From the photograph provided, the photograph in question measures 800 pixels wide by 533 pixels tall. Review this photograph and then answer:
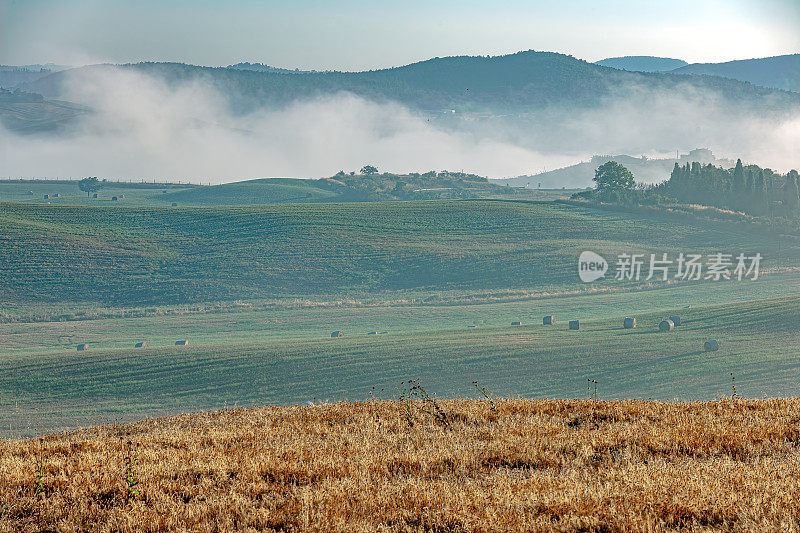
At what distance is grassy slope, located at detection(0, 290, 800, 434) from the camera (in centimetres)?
5088

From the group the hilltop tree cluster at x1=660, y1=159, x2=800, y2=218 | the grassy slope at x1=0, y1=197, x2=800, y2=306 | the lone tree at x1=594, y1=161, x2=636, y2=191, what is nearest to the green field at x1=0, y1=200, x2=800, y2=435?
the grassy slope at x1=0, y1=197, x2=800, y2=306

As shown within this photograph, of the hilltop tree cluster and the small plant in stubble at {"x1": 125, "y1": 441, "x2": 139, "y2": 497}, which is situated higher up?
the hilltop tree cluster

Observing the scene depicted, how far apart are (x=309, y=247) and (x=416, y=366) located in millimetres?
76206

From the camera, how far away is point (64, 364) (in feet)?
201

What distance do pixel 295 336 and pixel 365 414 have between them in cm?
6874

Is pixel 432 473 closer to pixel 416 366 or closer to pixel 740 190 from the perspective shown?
pixel 416 366

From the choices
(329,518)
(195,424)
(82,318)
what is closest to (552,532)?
(329,518)

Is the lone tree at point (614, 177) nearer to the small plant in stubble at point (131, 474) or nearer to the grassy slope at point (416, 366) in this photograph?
the grassy slope at point (416, 366)

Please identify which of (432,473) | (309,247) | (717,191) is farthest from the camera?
(717,191)
